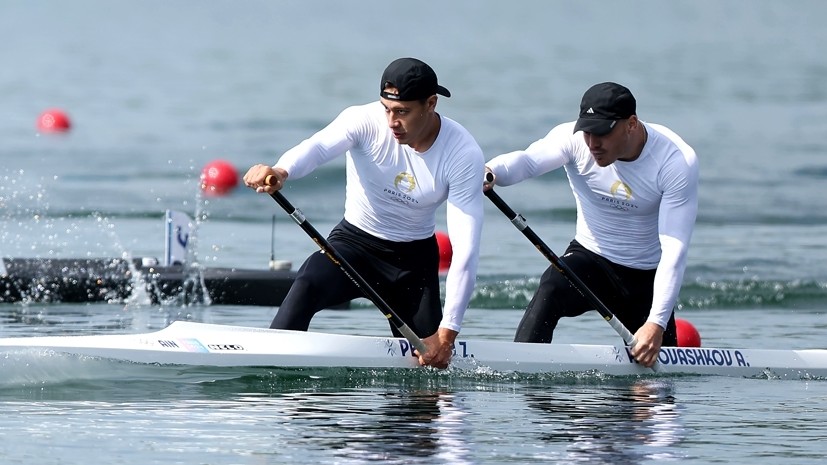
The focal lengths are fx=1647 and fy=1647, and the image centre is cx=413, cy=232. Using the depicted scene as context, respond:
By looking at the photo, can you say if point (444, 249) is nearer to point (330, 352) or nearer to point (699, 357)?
point (699, 357)

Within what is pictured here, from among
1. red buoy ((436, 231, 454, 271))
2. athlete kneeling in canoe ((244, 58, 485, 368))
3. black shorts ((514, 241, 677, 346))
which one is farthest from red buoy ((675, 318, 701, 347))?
red buoy ((436, 231, 454, 271))

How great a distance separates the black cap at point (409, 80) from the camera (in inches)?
330

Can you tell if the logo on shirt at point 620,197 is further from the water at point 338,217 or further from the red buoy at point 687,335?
the red buoy at point 687,335

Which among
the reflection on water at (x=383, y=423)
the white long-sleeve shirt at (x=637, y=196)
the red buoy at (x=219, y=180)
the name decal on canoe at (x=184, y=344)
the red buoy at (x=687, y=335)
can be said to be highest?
the red buoy at (x=219, y=180)

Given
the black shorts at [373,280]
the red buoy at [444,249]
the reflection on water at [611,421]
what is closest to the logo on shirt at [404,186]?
the black shorts at [373,280]

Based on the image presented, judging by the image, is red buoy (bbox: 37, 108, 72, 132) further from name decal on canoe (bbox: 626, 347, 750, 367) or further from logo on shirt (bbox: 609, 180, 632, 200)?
logo on shirt (bbox: 609, 180, 632, 200)

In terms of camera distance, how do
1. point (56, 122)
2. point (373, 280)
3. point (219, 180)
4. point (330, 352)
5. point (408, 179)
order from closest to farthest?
point (408, 179)
point (373, 280)
point (330, 352)
point (219, 180)
point (56, 122)

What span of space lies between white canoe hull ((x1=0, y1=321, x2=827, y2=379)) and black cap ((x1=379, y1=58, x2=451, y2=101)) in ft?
4.81

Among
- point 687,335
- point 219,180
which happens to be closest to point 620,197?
point 687,335

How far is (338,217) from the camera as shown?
73.1 feet

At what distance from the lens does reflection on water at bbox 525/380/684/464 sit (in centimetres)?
748

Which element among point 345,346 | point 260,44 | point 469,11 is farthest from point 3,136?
Answer: point 469,11

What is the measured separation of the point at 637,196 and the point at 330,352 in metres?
1.93

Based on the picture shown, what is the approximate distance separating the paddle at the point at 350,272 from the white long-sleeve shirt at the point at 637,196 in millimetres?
995
